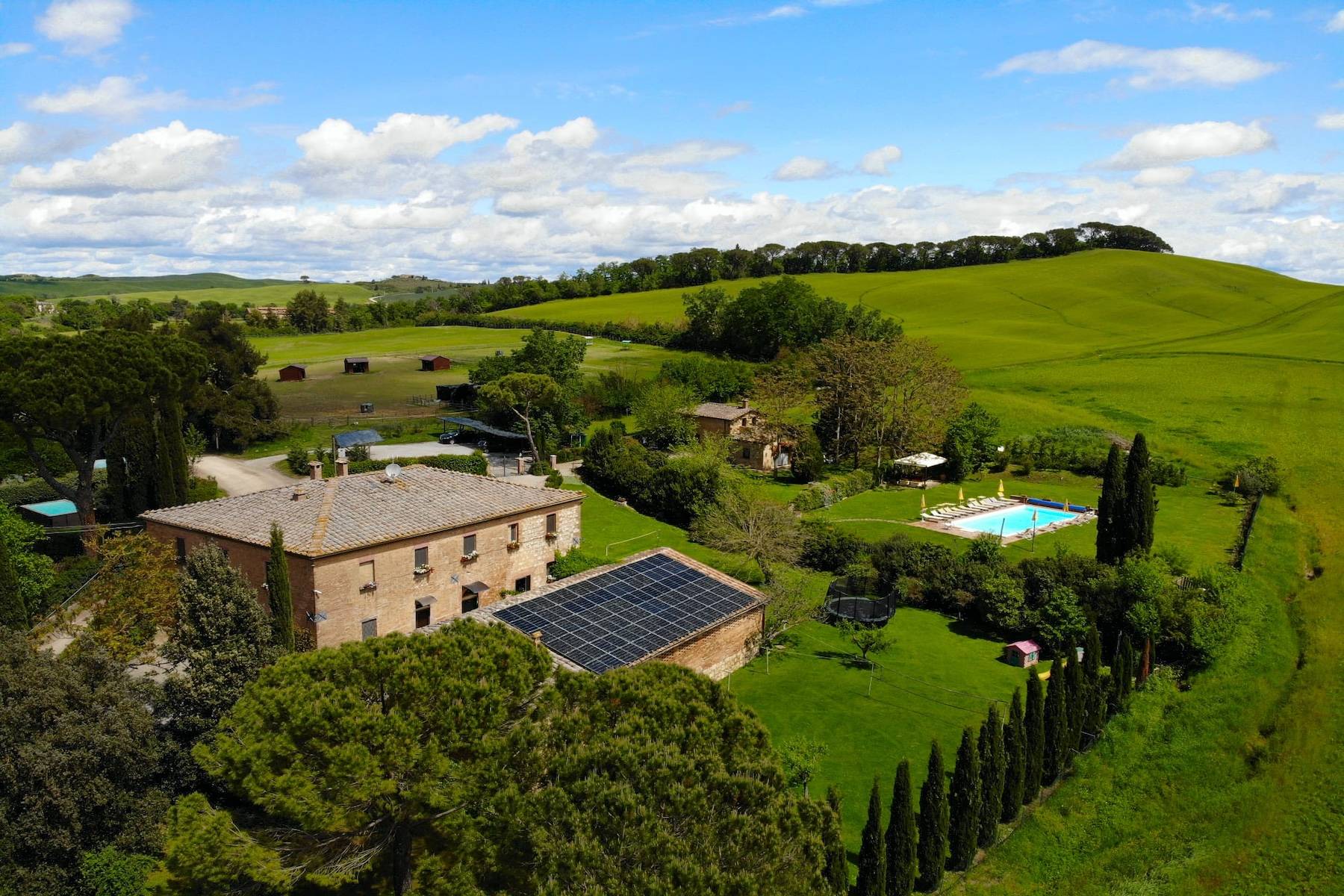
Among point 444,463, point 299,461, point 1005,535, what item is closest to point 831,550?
point 1005,535

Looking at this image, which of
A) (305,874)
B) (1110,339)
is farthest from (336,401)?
(1110,339)

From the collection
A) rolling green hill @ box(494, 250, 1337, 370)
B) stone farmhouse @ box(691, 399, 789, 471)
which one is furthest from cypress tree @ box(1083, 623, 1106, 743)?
rolling green hill @ box(494, 250, 1337, 370)

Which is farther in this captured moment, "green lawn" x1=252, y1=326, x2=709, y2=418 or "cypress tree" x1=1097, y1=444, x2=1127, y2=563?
"green lawn" x1=252, y1=326, x2=709, y2=418

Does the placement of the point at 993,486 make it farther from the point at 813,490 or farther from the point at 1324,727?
the point at 1324,727

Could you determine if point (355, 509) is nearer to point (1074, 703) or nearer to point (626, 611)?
point (626, 611)

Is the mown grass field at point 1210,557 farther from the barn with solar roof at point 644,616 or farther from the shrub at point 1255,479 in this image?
the barn with solar roof at point 644,616

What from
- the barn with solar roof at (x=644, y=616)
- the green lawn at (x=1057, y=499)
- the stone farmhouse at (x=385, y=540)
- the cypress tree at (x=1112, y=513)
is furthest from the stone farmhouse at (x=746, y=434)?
the barn with solar roof at (x=644, y=616)

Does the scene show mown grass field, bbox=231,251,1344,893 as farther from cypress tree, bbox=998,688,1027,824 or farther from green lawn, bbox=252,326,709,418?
green lawn, bbox=252,326,709,418
